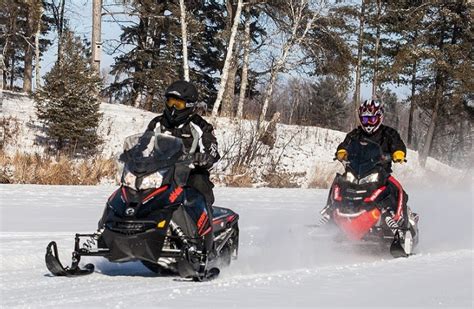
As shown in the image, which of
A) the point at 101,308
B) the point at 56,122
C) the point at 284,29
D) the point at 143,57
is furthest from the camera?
the point at 143,57

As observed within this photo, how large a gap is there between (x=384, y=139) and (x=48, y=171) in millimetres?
9367

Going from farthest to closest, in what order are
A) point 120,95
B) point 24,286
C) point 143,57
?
point 120,95 < point 143,57 < point 24,286

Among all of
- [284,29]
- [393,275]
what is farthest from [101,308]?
[284,29]

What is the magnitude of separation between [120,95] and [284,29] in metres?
12.2

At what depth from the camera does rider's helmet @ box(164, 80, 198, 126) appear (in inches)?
255

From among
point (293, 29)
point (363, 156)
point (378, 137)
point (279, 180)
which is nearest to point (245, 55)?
point (293, 29)

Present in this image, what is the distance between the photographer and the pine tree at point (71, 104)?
20.4 meters

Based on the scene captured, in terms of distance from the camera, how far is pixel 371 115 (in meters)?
8.79

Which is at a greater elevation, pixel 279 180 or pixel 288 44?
pixel 288 44

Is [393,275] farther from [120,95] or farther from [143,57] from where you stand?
[120,95]

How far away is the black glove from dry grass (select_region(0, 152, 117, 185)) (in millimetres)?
9861

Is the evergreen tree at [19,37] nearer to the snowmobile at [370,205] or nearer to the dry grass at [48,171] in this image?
the dry grass at [48,171]

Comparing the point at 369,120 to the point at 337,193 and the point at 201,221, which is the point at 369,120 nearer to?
the point at 337,193

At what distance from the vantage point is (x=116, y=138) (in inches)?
930
